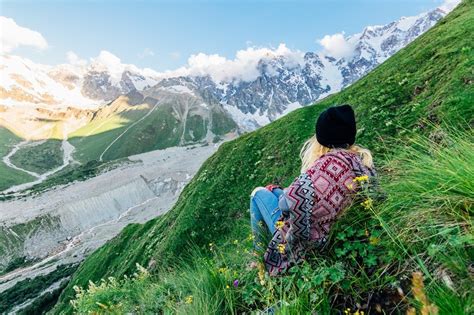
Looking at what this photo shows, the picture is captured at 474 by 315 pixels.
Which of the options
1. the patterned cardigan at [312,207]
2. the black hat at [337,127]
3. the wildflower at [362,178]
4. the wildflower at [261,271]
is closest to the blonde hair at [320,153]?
the black hat at [337,127]

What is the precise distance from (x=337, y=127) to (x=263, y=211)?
2.27 metres

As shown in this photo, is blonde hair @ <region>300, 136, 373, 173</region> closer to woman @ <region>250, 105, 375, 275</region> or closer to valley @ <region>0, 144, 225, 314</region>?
woman @ <region>250, 105, 375, 275</region>

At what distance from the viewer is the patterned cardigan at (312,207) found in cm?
626

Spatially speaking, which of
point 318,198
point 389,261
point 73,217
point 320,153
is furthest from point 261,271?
point 73,217

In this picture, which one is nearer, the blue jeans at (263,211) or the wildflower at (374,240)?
the wildflower at (374,240)

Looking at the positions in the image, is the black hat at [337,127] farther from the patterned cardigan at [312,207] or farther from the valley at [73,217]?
the valley at [73,217]

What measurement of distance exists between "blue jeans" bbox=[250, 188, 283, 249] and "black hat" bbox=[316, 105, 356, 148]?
1.64 m

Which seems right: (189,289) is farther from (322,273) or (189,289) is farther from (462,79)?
(462,79)

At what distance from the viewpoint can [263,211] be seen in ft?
25.0

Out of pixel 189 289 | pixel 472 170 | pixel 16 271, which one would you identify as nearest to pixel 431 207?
pixel 472 170

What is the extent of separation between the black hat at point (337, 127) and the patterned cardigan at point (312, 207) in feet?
1.20

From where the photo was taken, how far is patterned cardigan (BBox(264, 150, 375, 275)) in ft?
20.5

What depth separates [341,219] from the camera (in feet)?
20.6

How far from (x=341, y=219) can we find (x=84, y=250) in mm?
114692
